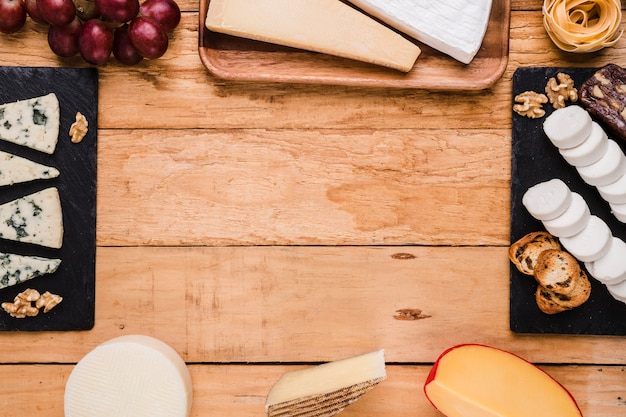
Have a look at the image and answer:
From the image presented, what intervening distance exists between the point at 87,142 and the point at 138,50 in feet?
0.62

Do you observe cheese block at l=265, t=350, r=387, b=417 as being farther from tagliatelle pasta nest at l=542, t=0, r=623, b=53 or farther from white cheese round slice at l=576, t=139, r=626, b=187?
tagliatelle pasta nest at l=542, t=0, r=623, b=53

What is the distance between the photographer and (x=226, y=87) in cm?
111

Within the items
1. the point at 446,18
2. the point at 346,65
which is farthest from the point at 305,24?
the point at 446,18

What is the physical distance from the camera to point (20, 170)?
1.09m

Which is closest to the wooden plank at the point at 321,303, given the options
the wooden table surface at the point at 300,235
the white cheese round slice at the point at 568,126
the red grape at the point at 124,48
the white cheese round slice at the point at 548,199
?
the wooden table surface at the point at 300,235

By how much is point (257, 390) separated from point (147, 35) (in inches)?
24.9

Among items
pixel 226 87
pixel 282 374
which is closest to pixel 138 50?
pixel 226 87

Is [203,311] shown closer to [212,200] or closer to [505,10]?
[212,200]

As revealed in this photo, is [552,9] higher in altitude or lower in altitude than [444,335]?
higher

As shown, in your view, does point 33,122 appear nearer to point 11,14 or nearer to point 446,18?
point 11,14

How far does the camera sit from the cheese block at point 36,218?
42.5 inches

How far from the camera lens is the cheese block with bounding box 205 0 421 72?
1.04 metres

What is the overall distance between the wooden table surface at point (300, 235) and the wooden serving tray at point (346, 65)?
3 centimetres

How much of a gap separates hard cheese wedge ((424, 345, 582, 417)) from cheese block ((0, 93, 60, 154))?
77cm
